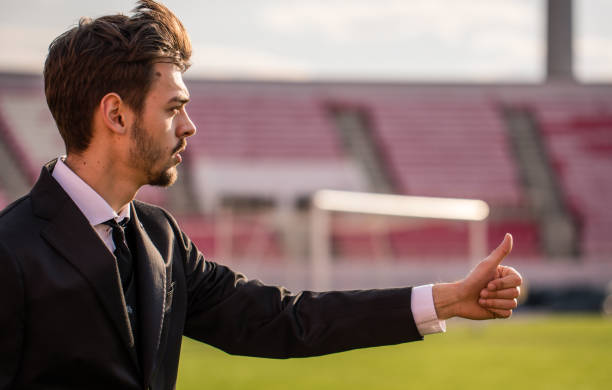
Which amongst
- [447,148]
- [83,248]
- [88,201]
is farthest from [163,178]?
[447,148]

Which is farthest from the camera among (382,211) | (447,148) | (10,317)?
(447,148)

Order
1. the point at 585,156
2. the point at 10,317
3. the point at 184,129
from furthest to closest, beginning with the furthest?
the point at 585,156
the point at 184,129
the point at 10,317

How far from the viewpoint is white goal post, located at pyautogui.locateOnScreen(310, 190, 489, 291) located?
1591 cm

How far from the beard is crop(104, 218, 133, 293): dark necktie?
0.15 m

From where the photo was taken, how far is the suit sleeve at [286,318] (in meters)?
2.29

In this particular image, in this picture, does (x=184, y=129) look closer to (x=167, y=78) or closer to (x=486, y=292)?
(x=167, y=78)

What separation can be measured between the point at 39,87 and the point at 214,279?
2288cm

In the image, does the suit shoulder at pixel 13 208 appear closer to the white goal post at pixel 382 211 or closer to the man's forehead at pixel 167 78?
the man's forehead at pixel 167 78

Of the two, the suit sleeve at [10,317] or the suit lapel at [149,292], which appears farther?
the suit lapel at [149,292]

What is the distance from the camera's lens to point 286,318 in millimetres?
2314

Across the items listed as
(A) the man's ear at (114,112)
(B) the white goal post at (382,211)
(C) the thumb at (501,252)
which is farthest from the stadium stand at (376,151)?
(A) the man's ear at (114,112)

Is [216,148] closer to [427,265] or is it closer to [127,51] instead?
[427,265]

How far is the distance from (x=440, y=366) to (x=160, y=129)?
761 cm

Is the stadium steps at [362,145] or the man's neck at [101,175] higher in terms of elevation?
the man's neck at [101,175]
